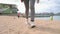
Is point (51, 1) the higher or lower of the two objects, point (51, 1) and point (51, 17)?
the higher

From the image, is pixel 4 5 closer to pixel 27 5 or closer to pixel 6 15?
pixel 6 15

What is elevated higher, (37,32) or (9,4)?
(9,4)

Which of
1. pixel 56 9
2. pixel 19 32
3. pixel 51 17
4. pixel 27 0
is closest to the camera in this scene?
pixel 19 32

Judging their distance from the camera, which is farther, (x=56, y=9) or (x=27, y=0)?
(x=56, y=9)

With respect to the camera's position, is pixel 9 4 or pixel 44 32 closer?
A: pixel 44 32

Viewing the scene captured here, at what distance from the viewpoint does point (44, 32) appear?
1.98 m

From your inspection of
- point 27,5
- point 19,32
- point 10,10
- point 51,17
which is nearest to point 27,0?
point 27,5

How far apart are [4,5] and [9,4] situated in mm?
102

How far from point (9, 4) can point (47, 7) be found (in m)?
0.75

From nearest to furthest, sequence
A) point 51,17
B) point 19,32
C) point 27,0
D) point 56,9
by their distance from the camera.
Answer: point 19,32
point 27,0
point 51,17
point 56,9

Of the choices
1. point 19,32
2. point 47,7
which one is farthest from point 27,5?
point 47,7

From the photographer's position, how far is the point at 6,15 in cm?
336

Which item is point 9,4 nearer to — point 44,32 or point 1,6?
point 1,6

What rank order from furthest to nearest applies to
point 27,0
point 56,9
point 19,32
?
point 56,9
point 27,0
point 19,32
